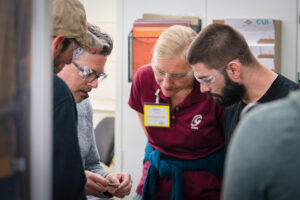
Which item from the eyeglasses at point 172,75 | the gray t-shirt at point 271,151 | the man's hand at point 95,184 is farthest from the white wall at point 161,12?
the gray t-shirt at point 271,151

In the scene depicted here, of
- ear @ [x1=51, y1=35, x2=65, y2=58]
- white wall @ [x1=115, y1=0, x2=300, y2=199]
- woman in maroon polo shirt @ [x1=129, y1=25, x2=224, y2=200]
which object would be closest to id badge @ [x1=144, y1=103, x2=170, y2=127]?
woman in maroon polo shirt @ [x1=129, y1=25, x2=224, y2=200]

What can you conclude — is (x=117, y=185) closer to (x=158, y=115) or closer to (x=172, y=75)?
(x=158, y=115)

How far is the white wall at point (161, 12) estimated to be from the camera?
2.47 metres

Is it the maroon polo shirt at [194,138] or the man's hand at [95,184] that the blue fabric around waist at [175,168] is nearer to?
the maroon polo shirt at [194,138]

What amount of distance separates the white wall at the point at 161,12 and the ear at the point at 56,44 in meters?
1.55

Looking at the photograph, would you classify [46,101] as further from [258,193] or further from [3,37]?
[258,193]

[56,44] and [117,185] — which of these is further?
[117,185]

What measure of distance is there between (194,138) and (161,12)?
1178mm

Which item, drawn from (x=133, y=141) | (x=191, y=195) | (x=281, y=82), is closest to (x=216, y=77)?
(x=281, y=82)

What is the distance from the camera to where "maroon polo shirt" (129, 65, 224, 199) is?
173 centimetres

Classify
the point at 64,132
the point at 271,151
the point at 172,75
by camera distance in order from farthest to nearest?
the point at 172,75 < the point at 64,132 < the point at 271,151

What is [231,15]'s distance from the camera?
8.27 feet

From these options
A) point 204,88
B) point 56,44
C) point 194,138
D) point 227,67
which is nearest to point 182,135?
point 194,138

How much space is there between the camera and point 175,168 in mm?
1722
